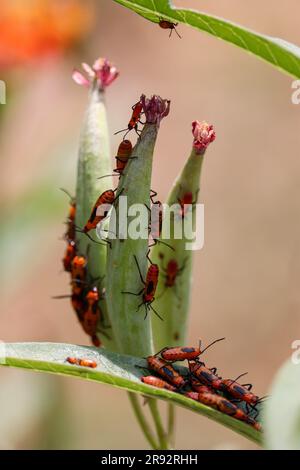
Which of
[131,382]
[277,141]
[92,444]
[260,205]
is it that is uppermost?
[277,141]

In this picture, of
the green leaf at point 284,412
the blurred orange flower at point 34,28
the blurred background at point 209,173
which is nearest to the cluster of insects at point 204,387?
the green leaf at point 284,412

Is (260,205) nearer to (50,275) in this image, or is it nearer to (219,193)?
(219,193)

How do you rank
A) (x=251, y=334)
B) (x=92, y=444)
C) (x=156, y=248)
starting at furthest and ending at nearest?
(x=251, y=334)
(x=92, y=444)
(x=156, y=248)

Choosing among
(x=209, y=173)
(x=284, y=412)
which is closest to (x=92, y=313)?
(x=284, y=412)

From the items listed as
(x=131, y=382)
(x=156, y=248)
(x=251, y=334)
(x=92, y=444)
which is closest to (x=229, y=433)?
(x=92, y=444)

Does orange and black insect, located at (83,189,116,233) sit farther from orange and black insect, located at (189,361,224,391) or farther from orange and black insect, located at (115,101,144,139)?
orange and black insect, located at (189,361,224,391)

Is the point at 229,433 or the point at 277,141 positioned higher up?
the point at 277,141

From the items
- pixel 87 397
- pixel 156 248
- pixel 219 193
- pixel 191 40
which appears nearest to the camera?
pixel 156 248

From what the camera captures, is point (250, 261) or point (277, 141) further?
point (277, 141)
